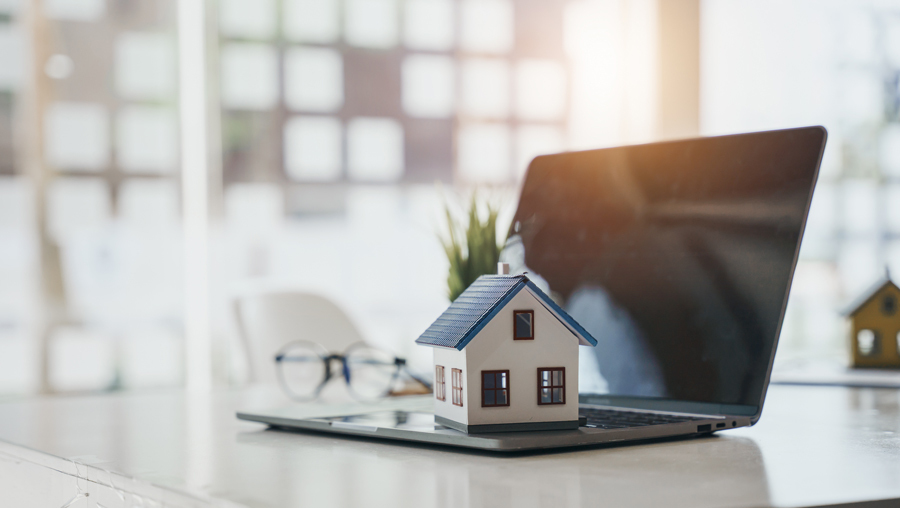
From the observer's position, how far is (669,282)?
729 mm

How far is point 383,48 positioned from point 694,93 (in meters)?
1.70

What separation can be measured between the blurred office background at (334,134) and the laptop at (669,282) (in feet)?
6.86

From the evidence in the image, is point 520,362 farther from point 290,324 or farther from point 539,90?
point 539,90

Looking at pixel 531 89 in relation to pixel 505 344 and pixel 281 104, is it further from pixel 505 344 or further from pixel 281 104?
pixel 505 344

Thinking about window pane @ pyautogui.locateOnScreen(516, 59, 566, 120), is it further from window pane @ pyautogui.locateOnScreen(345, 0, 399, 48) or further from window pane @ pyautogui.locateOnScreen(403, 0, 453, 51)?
window pane @ pyautogui.locateOnScreen(345, 0, 399, 48)

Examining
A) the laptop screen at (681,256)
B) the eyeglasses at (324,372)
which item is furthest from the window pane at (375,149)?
the laptop screen at (681,256)

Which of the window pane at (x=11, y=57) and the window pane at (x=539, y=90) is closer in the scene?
the window pane at (x=11, y=57)

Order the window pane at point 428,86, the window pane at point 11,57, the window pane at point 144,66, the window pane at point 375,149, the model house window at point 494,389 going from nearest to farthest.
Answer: the model house window at point 494,389 < the window pane at point 11,57 < the window pane at point 144,66 < the window pane at point 375,149 < the window pane at point 428,86

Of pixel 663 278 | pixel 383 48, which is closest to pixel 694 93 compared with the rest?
pixel 383 48

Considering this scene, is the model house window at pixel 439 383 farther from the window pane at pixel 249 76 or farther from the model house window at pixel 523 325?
the window pane at pixel 249 76

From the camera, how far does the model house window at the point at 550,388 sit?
56 cm

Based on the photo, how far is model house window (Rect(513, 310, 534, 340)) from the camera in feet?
1.87

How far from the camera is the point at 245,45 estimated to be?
3584 millimetres

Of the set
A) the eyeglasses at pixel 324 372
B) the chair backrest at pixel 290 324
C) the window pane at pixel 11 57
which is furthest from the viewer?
the window pane at pixel 11 57
